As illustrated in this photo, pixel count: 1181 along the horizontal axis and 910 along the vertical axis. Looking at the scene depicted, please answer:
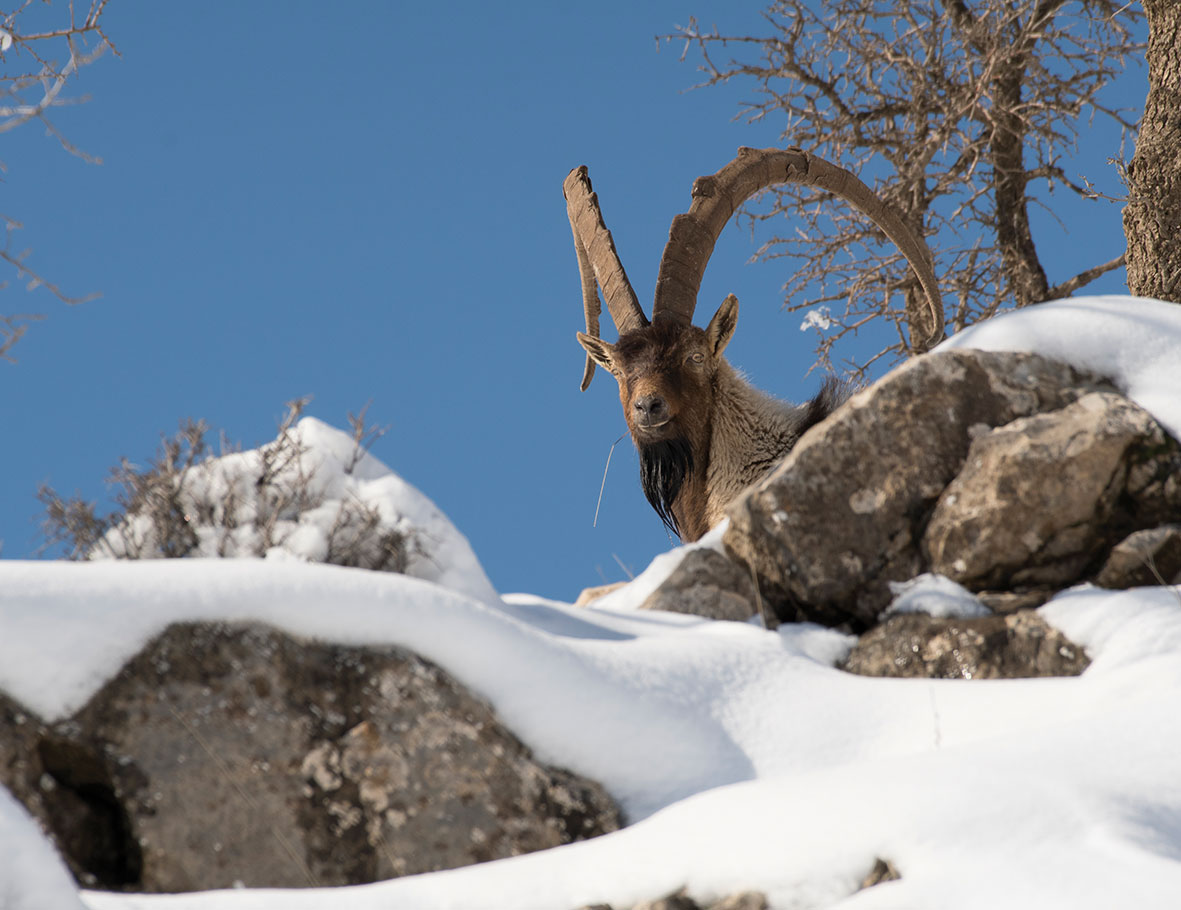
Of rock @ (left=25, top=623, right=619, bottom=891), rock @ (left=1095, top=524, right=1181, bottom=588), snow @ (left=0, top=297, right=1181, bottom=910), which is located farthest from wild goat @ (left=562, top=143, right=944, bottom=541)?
rock @ (left=25, top=623, right=619, bottom=891)

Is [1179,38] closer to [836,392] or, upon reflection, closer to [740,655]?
[836,392]

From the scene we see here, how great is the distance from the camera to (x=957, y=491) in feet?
15.5

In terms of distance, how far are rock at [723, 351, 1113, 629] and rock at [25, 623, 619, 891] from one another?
1488mm

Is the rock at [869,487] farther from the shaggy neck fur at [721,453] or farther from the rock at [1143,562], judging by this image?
the shaggy neck fur at [721,453]

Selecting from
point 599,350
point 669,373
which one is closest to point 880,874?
point 669,373

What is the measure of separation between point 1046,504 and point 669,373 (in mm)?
2836

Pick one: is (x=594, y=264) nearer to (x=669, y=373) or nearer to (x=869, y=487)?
(x=669, y=373)

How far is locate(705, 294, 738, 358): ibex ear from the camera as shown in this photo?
7.29 m

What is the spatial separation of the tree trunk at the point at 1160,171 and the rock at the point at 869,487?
389cm

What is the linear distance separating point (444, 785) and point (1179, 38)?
7.39 meters

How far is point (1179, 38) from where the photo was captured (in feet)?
26.8

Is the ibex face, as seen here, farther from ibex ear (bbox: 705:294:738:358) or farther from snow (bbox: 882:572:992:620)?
snow (bbox: 882:572:992:620)

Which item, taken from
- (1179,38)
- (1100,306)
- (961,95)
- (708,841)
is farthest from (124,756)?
(961,95)

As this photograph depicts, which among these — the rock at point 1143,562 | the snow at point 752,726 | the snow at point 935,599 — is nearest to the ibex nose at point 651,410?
the snow at point 752,726
